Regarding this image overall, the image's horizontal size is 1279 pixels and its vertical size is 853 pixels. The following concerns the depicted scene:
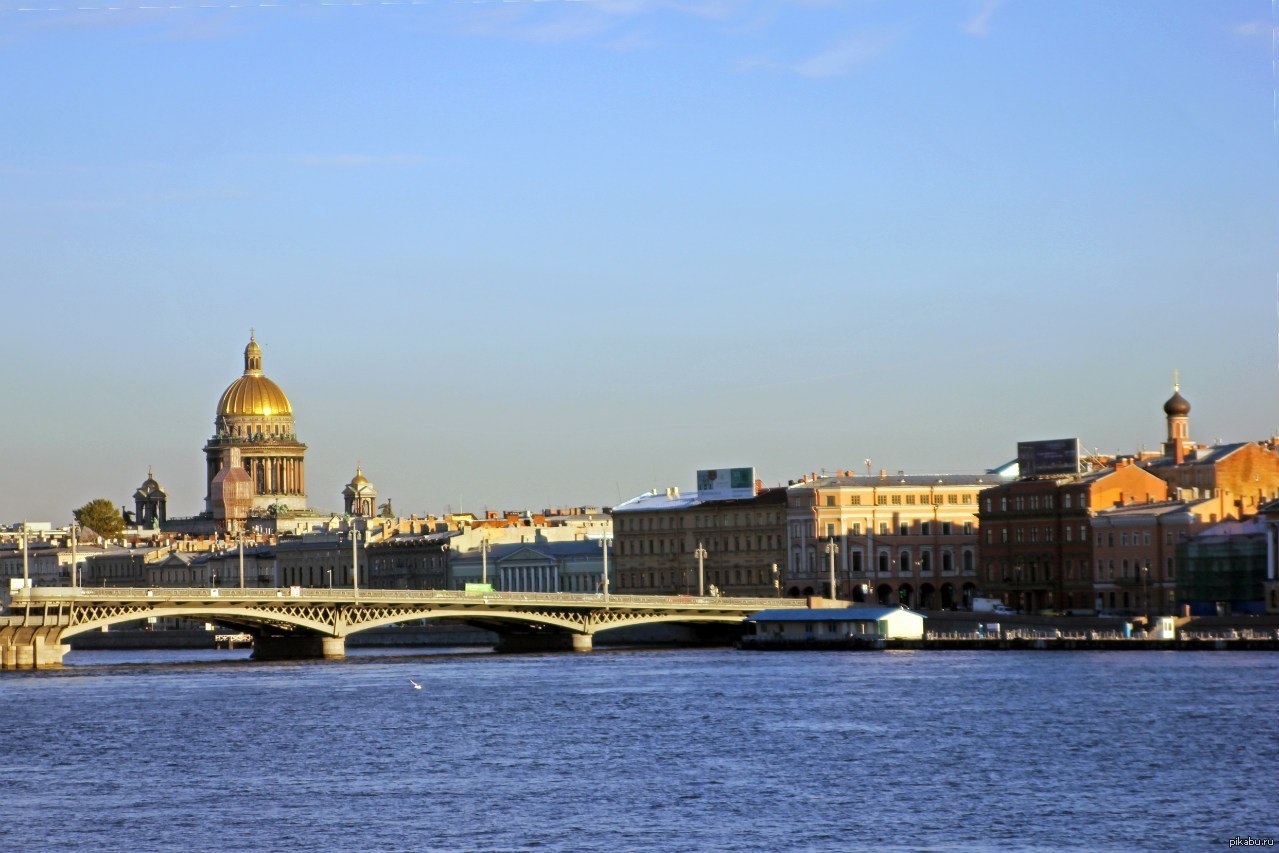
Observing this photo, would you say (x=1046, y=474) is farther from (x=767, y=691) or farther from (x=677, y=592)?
(x=767, y=691)

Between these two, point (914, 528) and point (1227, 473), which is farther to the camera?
point (914, 528)

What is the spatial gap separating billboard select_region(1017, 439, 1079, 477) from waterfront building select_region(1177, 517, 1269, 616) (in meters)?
10.4

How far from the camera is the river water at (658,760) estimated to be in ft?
126

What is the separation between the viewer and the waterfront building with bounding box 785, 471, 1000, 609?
391ft

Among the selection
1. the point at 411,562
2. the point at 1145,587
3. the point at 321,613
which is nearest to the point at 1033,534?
the point at 1145,587

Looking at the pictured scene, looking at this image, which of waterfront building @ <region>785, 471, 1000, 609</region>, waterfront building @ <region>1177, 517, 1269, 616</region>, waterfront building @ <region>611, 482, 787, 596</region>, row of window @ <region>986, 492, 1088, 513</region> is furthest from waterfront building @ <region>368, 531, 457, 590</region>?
waterfront building @ <region>1177, 517, 1269, 616</region>

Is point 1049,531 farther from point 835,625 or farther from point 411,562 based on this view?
point 411,562

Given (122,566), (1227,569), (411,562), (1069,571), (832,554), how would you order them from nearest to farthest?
(1227,569)
(1069,571)
(832,554)
(411,562)
(122,566)

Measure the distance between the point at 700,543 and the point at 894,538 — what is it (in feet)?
39.7

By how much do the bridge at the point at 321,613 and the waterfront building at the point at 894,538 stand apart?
47.0 ft

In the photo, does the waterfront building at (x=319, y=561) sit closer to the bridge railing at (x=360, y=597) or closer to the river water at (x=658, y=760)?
the bridge railing at (x=360, y=597)

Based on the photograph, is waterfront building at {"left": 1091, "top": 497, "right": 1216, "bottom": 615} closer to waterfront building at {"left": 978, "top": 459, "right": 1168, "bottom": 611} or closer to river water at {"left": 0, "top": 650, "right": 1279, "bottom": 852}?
waterfront building at {"left": 978, "top": 459, "right": 1168, "bottom": 611}

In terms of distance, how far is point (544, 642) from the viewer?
331 ft

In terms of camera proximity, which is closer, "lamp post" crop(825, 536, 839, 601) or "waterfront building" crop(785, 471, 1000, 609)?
"lamp post" crop(825, 536, 839, 601)
